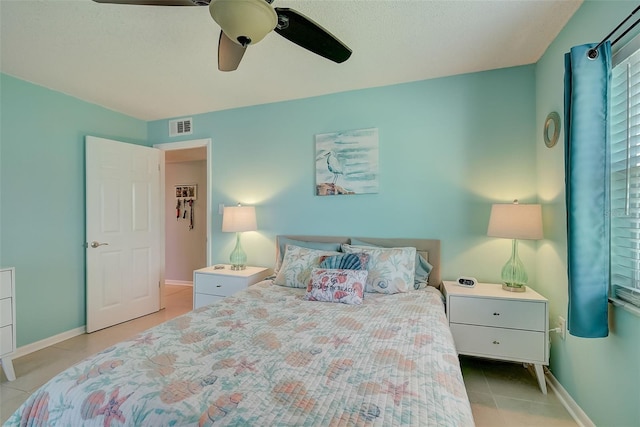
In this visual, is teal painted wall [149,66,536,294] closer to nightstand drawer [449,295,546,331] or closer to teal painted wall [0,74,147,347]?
nightstand drawer [449,295,546,331]

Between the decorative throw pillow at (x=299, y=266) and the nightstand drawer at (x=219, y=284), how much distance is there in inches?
17.3

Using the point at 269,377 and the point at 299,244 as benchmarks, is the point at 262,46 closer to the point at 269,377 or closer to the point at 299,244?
the point at 299,244

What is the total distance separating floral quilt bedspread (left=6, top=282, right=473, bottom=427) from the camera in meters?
0.87

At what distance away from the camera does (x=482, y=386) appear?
2.04 m

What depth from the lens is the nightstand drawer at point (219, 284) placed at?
9.03ft

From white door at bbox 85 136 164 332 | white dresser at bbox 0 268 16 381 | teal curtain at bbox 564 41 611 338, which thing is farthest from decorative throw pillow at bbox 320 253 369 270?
white door at bbox 85 136 164 332

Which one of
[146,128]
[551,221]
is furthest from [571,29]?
[146,128]

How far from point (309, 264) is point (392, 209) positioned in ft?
3.04

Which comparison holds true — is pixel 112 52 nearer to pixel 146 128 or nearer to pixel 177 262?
pixel 146 128

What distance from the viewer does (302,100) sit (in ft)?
9.91

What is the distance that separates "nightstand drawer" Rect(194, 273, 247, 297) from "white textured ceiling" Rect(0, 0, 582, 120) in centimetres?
182

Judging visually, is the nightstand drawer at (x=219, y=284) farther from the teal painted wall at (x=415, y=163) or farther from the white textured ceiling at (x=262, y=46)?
the white textured ceiling at (x=262, y=46)

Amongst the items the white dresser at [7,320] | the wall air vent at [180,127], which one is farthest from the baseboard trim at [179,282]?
the white dresser at [7,320]

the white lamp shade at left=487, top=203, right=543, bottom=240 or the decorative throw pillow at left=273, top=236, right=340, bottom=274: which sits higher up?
the white lamp shade at left=487, top=203, right=543, bottom=240
